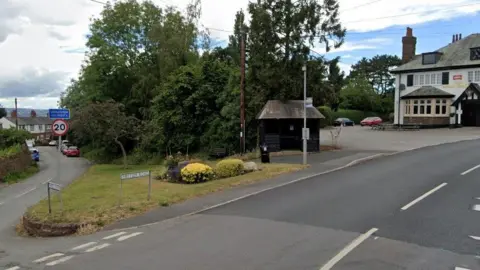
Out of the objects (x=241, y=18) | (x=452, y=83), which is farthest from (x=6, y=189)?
(x=452, y=83)

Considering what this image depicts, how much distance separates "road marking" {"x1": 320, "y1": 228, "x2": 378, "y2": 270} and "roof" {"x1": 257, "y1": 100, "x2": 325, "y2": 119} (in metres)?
18.4

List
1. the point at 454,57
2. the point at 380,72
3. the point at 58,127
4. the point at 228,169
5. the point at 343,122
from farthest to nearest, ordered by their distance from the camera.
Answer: the point at 380,72 → the point at 343,122 → the point at 454,57 → the point at 228,169 → the point at 58,127

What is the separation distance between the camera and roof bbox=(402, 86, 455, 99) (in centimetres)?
5028

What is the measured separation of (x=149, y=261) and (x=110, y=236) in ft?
8.21

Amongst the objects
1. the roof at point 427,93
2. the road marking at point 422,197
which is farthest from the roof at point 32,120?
the road marking at point 422,197

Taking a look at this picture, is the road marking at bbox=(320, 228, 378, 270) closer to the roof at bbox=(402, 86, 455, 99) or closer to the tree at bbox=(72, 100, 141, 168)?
the tree at bbox=(72, 100, 141, 168)

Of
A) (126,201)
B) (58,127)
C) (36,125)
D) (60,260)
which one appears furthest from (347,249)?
(36,125)

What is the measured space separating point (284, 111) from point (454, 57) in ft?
111

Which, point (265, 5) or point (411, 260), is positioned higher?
point (265, 5)

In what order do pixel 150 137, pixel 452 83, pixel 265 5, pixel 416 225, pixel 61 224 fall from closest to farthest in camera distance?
pixel 416 225 < pixel 61 224 < pixel 265 5 < pixel 150 137 < pixel 452 83

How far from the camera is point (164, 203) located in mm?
12750

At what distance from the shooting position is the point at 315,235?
865cm

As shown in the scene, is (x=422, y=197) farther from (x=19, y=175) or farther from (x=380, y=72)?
(x=380, y=72)

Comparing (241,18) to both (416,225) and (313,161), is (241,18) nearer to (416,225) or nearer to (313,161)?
(313,161)
